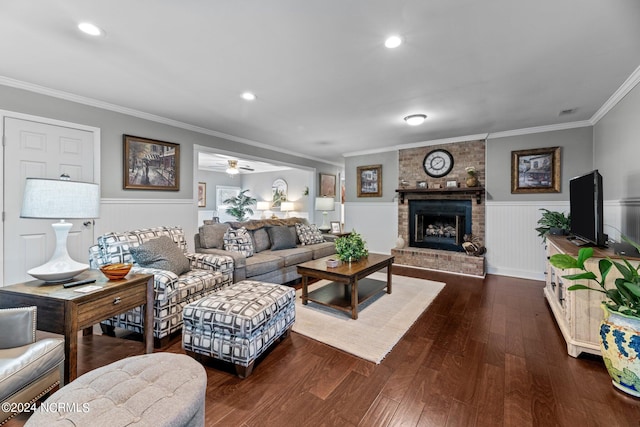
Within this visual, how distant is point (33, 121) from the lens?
290 cm

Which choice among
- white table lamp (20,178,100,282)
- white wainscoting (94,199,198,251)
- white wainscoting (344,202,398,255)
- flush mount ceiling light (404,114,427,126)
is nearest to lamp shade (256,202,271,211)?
white wainscoting (344,202,398,255)

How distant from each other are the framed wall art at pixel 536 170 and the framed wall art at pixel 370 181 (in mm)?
2400

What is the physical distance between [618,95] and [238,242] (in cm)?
468

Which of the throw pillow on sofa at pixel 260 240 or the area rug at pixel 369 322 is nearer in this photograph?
the area rug at pixel 369 322

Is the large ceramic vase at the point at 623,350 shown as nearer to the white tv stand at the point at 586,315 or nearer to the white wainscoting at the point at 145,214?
the white tv stand at the point at 586,315

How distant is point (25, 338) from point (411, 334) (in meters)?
2.66

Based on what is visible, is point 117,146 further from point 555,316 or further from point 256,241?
point 555,316

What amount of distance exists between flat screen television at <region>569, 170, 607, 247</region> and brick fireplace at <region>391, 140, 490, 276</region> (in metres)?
1.67

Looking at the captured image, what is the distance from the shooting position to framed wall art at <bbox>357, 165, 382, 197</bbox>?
6008 millimetres

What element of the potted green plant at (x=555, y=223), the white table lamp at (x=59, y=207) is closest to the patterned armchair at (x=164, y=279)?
the white table lamp at (x=59, y=207)

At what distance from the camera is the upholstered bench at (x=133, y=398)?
0.92 m

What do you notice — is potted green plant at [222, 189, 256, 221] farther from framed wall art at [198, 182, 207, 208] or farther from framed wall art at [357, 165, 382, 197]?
framed wall art at [357, 165, 382, 197]

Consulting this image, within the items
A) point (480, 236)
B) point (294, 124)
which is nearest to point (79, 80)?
point (294, 124)

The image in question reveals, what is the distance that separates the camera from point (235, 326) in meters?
1.89
